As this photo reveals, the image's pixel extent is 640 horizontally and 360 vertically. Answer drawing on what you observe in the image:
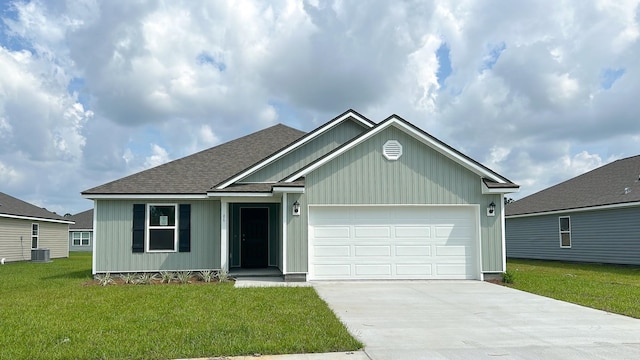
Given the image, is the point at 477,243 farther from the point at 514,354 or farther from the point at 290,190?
the point at 514,354

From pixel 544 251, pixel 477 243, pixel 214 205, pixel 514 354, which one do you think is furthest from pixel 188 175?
pixel 544 251

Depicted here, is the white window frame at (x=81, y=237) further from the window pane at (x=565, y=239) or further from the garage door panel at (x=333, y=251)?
the window pane at (x=565, y=239)

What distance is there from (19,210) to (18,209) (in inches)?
6.6

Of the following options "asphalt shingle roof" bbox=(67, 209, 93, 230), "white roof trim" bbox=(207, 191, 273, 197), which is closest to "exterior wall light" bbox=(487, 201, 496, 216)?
"white roof trim" bbox=(207, 191, 273, 197)

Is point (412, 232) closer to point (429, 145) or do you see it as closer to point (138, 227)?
point (429, 145)

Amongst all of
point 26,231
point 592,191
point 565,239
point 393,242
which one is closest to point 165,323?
point 393,242

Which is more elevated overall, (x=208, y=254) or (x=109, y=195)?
(x=109, y=195)

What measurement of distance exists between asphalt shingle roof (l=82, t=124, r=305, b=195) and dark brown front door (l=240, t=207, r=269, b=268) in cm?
161

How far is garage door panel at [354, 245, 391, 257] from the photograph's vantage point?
14.4 metres

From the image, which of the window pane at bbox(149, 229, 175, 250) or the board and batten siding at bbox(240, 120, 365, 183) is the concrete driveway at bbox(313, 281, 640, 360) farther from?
the window pane at bbox(149, 229, 175, 250)

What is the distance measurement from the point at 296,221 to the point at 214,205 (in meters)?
3.39

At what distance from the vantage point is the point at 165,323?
26.8ft

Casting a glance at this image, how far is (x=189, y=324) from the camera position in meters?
8.09

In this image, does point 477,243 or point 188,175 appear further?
point 188,175
